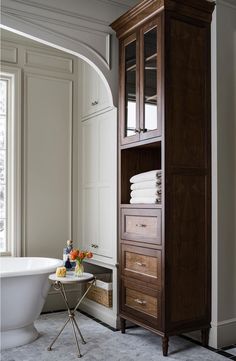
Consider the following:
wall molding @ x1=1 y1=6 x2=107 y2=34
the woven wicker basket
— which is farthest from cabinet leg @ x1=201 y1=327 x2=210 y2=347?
wall molding @ x1=1 y1=6 x2=107 y2=34

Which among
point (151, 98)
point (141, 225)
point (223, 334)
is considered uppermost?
point (151, 98)

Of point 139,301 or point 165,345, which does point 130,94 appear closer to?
point 139,301

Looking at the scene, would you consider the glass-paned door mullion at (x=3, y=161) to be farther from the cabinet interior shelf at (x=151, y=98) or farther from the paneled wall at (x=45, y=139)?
the cabinet interior shelf at (x=151, y=98)

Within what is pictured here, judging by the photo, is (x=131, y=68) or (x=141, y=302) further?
(x=131, y=68)

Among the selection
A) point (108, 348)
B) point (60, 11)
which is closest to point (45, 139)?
point (60, 11)

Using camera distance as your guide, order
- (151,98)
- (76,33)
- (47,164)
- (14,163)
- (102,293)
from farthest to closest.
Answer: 1. (47,164)
2. (14,163)
3. (102,293)
4. (76,33)
5. (151,98)

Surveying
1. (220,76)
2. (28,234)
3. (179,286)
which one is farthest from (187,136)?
(28,234)

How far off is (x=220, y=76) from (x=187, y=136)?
0.56 m

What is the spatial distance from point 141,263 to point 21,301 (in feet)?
3.10

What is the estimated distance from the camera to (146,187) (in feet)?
10.4

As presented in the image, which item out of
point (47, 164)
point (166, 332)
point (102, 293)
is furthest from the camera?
point (47, 164)

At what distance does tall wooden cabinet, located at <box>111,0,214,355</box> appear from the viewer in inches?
116

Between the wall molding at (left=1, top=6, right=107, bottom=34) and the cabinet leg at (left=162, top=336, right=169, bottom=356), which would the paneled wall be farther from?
the cabinet leg at (left=162, top=336, right=169, bottom=356)

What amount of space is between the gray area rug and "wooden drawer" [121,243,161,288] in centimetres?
49
